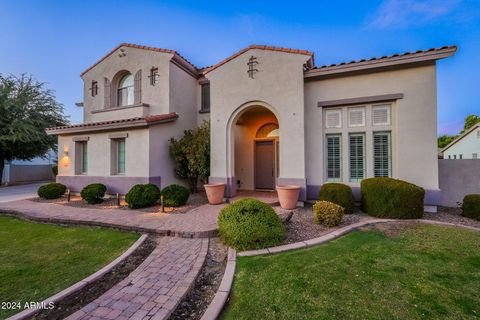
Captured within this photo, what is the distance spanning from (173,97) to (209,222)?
318 inches

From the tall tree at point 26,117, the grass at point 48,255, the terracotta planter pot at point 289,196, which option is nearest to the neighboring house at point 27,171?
the tall tree at point 26,117

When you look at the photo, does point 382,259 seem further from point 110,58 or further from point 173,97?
point 110,58

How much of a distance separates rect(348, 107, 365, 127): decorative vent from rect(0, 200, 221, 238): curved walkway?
6.26 m

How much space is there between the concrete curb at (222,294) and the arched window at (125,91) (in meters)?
12.1

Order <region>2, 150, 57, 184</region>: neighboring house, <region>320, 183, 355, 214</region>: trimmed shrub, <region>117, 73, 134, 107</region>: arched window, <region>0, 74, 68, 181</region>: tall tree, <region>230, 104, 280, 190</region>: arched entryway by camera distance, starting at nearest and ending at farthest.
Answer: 1. <region>320, 183, 355, 214</region>: trimmed shrub
2. <region>230, 104, 280, 190</region>: arched entryway
3. <region>117, 73, 134, 107</region>: arched window
4. <region>0, 74, 68, 181</region>: tall tree
5. <region>2, 150, 57, 184</region>: neighboring house

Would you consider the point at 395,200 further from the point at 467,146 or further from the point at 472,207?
the point at 467,146

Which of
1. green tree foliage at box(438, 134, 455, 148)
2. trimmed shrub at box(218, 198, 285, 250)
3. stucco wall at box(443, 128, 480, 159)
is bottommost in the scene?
trimmed shrub at box(218, 198, 285, 250)

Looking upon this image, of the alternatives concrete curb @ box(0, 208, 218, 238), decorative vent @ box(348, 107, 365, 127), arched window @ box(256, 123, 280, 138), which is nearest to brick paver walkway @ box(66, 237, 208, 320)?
concrete curb @ box(0, 208, 218, 238)

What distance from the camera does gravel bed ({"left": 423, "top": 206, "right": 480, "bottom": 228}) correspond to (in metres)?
6.36

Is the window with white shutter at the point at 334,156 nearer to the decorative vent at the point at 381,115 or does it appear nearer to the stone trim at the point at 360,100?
the stone trim at the point at 360,100

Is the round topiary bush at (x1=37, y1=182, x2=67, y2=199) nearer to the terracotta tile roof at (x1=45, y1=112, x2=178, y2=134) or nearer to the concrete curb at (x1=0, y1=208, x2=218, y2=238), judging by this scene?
the concrete curb at (x1=0, y1=208, x2=218, y2=238)

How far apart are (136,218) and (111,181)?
16.6ft

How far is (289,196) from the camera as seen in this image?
7.67 metres

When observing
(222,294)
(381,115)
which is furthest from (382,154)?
(222,294)
